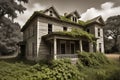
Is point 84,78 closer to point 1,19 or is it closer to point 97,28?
point 97,28

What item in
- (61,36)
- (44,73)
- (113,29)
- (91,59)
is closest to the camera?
(44,73)

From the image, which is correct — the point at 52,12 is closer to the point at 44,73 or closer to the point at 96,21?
the point at 96,21

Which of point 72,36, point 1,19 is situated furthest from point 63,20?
point 1,19

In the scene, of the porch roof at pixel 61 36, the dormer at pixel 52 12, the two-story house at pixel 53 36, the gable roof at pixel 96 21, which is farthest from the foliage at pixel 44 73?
the gable roof at pixel 96 21

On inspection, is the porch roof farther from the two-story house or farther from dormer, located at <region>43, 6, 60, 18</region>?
dormer, located at <region>43, 6, 60, 18</region>

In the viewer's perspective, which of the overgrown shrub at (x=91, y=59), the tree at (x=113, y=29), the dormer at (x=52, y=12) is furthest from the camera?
the tree at (x=113, y=29)

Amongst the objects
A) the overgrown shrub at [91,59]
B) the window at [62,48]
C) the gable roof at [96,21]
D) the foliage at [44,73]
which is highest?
the gable roof at [96,21]

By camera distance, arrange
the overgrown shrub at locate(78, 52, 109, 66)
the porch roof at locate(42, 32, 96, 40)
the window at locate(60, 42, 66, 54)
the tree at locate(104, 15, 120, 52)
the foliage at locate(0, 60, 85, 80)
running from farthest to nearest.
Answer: the tree at locate(104, 15, 120, 52), the window at locate(60, 42, 66, 54), the overgrown shrub at locate(78, 52, 109, 66), the porch roof at locate(42, 32, 96, 40), the foliage at locate(0, 60, 85, 80)

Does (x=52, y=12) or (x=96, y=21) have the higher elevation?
(x=52, y=12)

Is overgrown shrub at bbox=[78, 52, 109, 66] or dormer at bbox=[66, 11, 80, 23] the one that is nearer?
overgrown shrub at bbox=[78, 52, 109, 66]

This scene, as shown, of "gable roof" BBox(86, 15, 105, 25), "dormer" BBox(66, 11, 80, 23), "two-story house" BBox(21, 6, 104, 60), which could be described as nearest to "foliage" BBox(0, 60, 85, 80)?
"two-story house" BBox(21, 6, 104, 60)

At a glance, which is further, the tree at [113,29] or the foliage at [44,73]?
the tree at [113,29]

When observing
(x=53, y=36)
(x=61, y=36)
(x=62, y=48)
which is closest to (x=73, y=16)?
(x=62, y=48)

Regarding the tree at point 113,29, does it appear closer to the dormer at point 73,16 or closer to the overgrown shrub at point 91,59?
the dormer at point 73,16
